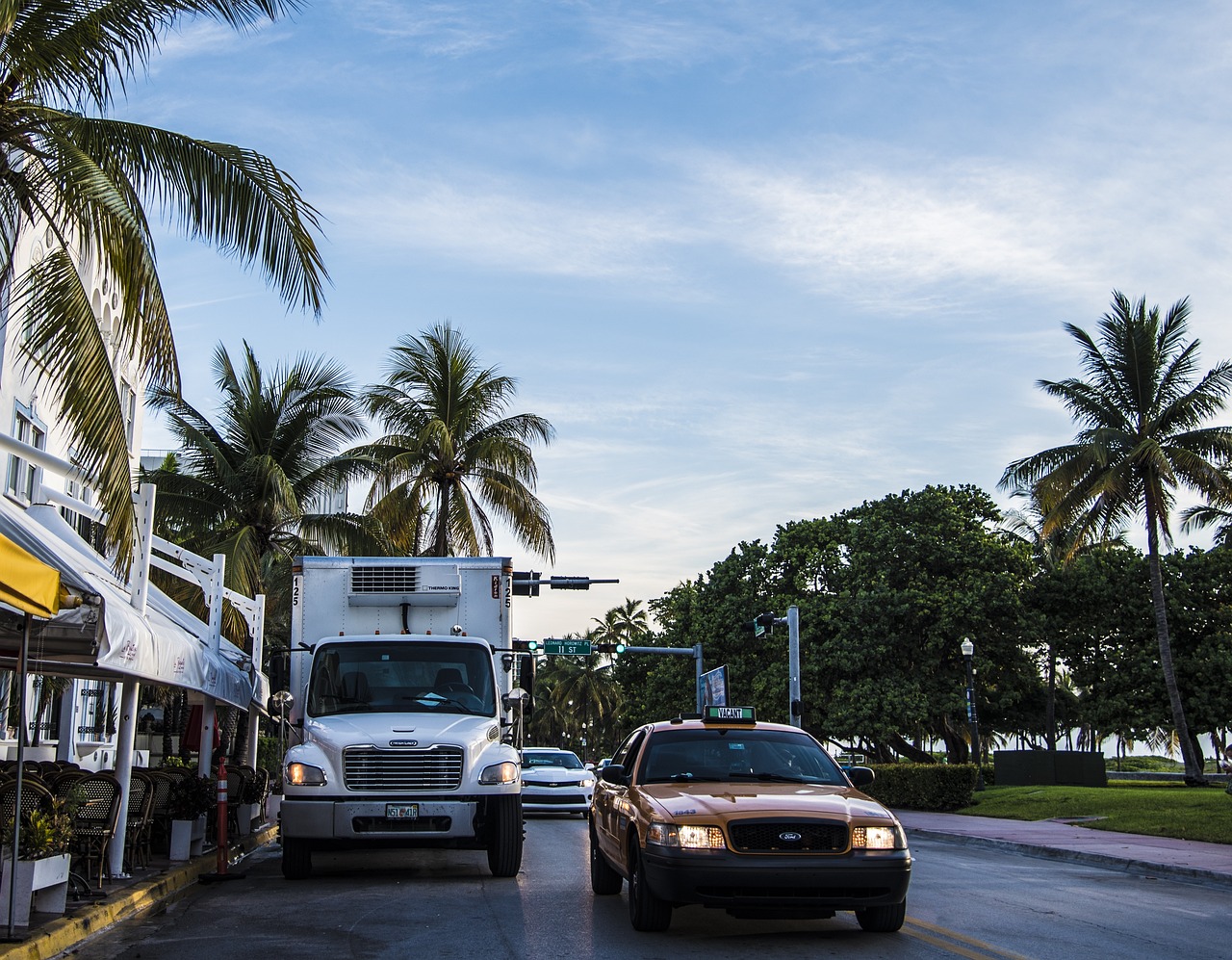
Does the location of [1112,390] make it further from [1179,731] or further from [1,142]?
[1,142]

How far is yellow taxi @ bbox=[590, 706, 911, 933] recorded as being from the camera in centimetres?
848

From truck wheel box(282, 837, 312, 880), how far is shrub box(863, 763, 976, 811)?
20.1 meters

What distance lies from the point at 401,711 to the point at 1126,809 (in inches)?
718

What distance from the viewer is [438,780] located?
12.9m

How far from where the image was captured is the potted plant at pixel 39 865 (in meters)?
8.37

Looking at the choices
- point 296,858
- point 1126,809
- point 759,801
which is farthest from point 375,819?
point 1126,809

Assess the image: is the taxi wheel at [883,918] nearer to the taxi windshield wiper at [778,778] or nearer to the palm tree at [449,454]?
the taxi windshield wiper at [778,778]

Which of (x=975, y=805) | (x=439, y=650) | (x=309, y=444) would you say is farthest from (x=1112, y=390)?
(x=439, y=650)

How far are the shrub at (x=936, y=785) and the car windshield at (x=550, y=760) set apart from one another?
766 centimetres

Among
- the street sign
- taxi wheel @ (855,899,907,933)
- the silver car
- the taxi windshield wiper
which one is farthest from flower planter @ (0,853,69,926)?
the street sign

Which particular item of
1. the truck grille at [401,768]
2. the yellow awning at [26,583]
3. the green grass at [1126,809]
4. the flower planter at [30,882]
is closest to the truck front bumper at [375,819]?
the truck grille at [401,768]

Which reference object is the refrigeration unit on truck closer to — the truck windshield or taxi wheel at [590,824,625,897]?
the truck windshield

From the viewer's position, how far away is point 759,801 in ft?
29.6

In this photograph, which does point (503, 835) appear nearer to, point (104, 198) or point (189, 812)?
point (189, 812)
